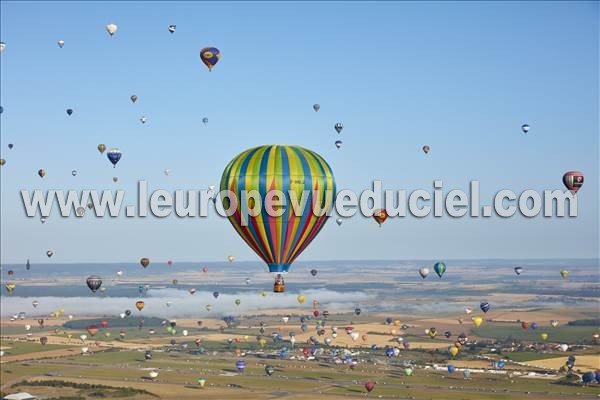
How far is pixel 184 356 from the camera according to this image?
110 meters

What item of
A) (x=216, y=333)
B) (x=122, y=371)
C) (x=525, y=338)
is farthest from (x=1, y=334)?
(x=525, y=338)

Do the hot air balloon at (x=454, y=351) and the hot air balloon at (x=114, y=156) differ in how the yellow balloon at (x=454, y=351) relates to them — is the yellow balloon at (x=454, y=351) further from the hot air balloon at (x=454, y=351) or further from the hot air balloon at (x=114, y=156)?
the hot air balloon at (x=114, y=156)

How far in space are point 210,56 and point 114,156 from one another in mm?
17926

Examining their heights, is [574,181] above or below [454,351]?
above

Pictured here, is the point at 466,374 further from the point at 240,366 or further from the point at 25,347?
the point at 25,347

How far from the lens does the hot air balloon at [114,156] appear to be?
257 feet

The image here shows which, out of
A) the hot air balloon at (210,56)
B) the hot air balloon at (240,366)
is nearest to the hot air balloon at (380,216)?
the hot air balloon at (210,56)

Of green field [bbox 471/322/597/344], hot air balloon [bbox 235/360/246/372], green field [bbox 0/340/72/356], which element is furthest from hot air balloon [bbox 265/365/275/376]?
green field [bbox 471/322/597/344]

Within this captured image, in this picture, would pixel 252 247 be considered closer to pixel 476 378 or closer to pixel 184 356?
pixel 476 378

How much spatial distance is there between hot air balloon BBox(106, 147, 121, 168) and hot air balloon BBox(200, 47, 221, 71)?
17.3 metres

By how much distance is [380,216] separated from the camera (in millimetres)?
75875

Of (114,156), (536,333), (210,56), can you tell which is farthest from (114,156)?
(536,333)

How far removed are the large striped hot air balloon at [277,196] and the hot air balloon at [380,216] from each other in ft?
65.5

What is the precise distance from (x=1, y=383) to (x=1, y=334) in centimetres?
5255
